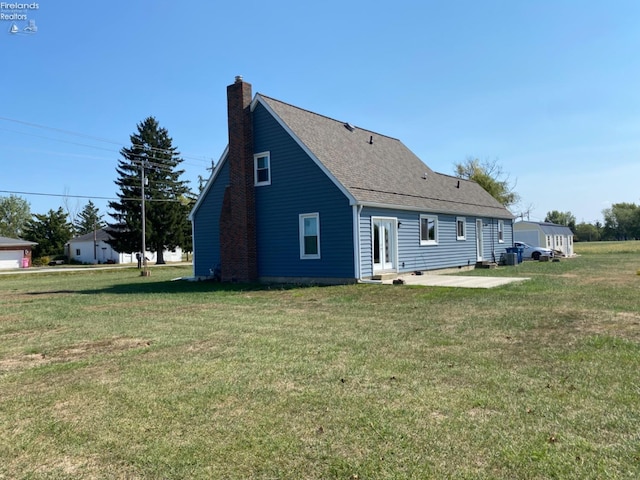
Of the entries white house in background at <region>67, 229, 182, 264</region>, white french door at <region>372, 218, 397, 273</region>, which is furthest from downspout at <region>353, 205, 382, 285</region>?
white house in background at <region>67, 229, 182, 264</region>

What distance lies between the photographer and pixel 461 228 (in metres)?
23.8

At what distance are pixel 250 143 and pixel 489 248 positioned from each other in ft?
50.0

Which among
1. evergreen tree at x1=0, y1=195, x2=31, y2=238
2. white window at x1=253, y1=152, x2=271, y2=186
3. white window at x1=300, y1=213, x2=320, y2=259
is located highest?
evergreen tree at x1=0, y1=195, x2=31, y2=238

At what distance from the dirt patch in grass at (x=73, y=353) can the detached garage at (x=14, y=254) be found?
5499 cm

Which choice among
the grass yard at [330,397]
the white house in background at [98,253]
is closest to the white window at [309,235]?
the grass yard at [330,397]

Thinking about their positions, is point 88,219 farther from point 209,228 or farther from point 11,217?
point 209,228

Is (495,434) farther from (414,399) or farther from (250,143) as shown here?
(250,143)

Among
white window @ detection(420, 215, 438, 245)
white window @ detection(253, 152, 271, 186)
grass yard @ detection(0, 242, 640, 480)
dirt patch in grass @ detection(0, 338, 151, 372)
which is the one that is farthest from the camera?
white window @ detection(420, 215, 438, 245)

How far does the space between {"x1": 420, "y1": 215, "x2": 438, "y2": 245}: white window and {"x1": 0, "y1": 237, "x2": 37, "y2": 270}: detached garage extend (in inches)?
2012

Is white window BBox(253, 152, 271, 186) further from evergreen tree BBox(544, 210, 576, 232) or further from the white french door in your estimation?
evergreen tree BBox(544, 210, 576, 232)

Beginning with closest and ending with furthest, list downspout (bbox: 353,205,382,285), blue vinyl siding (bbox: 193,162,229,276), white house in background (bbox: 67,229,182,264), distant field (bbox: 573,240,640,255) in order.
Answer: downspout (bbox: 353,205,382,285), blue vinyl siding (bbox: 193,162,229,276), distant field (bbox: 573,240,640,255), white house in background (bbox: 67,229,182,264)

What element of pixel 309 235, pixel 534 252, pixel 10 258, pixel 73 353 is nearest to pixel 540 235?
pixel 534 252

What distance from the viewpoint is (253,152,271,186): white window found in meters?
19.1

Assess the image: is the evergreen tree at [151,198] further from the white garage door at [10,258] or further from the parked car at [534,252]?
the parked car at [534,252]
